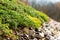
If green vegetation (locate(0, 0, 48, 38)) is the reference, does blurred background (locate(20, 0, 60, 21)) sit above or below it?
below

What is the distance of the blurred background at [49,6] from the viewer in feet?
152

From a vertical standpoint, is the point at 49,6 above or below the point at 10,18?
below

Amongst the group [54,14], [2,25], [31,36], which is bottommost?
[54,14]

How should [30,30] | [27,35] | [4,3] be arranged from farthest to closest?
1. [4,3]
2. [30,30]
3. [27,35]

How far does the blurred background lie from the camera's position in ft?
152

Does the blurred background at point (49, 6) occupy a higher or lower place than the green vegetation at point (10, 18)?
lower

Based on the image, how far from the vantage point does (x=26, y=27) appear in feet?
37.2

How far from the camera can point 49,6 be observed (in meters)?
48.5

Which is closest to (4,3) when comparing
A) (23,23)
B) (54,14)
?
(23,23)

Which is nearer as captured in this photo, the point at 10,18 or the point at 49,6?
the point at 10,18

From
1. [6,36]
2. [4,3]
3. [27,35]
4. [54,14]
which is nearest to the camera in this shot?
[6,36]

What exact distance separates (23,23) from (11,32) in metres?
1.43

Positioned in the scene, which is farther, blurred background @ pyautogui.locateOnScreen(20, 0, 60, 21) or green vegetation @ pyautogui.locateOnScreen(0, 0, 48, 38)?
blurred background @ pyautogui.locateOnScreen(20, 0, 60, 21)

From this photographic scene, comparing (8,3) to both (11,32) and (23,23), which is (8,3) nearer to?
(23,23)
